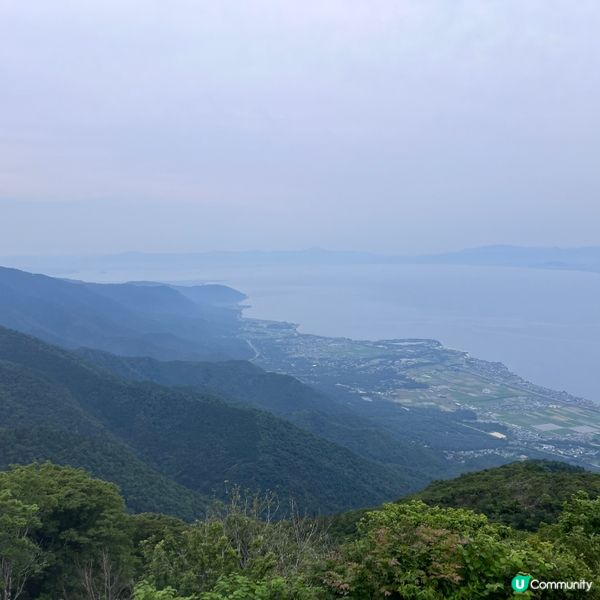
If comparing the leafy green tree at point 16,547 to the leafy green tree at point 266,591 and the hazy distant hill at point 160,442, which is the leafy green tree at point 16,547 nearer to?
the leafy green tree at point 266,591

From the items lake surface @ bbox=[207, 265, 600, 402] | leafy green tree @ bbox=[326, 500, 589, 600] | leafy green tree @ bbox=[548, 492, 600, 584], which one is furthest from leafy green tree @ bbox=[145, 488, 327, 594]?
lake surface @ bbox=[207, 265, 600, 402]

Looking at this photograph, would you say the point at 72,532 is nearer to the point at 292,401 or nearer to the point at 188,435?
the point at 188,435

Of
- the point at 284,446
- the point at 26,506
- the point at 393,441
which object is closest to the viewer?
the point at 26,506

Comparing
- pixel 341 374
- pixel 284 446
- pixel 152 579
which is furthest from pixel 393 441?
pixel 152 579

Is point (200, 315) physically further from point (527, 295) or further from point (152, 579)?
point (152, 579)

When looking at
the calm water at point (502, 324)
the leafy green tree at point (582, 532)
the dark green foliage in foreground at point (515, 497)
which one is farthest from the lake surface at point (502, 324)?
the leafy green tree at point (582, 532)

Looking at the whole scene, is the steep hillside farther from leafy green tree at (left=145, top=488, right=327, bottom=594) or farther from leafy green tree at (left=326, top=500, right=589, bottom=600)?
leafy green tree at (left=326, top=500, right=589, bottom=600)
